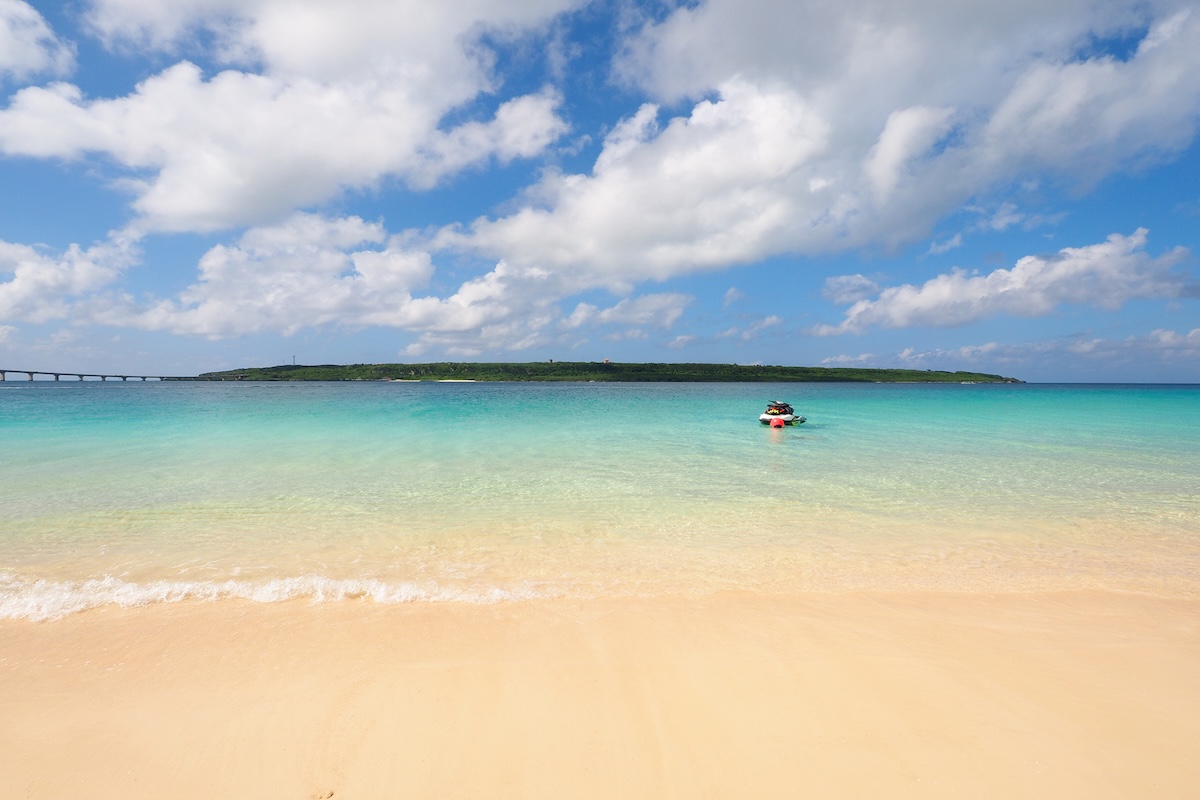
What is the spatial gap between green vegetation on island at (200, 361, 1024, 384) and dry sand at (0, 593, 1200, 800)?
527 feet

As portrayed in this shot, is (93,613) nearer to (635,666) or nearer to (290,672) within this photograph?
(290,672)

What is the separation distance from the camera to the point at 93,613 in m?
6.26

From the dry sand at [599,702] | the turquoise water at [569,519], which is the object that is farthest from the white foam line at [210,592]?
the dry sand at [599,702]

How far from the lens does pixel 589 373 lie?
7013 inches

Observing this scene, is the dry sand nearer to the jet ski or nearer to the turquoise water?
the turquoise water

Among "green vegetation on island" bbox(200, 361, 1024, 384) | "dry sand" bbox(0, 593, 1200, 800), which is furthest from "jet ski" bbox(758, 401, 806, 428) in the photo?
"green vegetation on island" bbox(200, 361, 1024, 384)

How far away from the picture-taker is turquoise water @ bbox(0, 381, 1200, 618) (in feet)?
24.4

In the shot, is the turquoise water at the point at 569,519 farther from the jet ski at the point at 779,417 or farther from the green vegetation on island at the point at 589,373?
the green vegetation on island at the point at 589,373

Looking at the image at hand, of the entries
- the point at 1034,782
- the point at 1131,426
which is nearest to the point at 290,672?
the point at 1034,782

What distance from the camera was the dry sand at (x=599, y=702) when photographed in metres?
3.74

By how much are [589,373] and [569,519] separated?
16793cm

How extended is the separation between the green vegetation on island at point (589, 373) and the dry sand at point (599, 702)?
16057 centimetres

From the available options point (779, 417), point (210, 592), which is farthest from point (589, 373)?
point (210, 592)

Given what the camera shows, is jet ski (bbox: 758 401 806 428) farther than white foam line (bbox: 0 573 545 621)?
Yes
